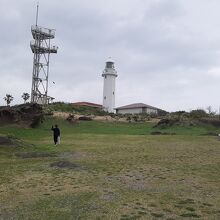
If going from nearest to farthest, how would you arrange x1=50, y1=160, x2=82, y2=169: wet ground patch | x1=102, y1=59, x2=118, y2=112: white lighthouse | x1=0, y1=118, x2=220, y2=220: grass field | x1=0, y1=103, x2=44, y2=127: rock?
x1=0, y1=118, x2=220, y2=220: grass field, x1=50, y1=160, x2=82, y2=169: wet ground patch, x1=0, y1=103, x2=44, y2=127: rock, x1=102, y1=59, x2=118, y2=112: white lighthouse

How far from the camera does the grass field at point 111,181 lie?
Answer: 14531mm

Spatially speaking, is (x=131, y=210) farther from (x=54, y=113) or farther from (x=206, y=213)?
(x=54, y=113)

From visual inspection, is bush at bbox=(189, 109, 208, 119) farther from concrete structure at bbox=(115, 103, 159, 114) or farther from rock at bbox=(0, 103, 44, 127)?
concrete structure at bbox=(115, 103, 159, 114)

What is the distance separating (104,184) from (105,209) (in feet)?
14.4

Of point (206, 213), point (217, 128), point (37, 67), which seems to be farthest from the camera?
point (37, 67)

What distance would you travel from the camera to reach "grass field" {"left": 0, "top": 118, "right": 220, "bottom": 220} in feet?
47.7

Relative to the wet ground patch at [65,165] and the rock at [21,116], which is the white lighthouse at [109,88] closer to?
the rock at [21,116]

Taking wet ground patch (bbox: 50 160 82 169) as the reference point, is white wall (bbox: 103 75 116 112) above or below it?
above

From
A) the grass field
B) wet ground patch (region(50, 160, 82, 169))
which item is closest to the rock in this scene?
the grass field

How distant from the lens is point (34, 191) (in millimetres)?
17703

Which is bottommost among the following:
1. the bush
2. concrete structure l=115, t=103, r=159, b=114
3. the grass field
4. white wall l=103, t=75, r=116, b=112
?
the grass field

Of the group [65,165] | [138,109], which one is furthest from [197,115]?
[65,165]

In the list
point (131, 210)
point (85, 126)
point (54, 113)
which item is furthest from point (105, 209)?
point (54, 113)

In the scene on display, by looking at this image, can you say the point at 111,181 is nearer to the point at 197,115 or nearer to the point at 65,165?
the point at 65,165
